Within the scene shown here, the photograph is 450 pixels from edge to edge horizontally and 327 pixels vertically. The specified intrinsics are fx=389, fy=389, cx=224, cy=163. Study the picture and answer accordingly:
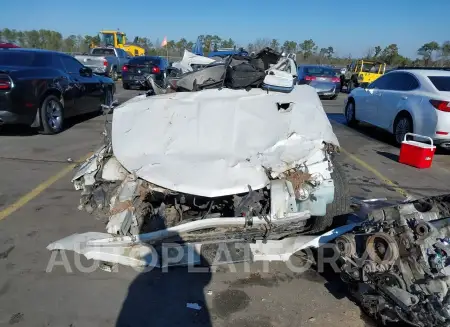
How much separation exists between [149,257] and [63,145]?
15.8ft

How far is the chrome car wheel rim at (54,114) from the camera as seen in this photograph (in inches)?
307

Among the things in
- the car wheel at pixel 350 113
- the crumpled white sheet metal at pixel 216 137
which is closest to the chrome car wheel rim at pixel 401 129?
the car wheel at pixel 350 113

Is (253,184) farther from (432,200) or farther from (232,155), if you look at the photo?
(432,200)

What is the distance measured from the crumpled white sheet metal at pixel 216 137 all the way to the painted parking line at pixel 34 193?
5.44 feet

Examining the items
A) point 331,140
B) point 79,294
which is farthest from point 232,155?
point 79,294

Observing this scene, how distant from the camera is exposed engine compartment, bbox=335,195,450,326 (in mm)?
2240

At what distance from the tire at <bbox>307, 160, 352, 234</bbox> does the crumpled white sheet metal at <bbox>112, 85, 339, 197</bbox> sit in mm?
476

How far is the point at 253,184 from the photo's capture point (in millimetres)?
3002

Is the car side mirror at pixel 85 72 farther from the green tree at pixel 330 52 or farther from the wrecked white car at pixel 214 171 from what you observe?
the green tree at pixel 330 52

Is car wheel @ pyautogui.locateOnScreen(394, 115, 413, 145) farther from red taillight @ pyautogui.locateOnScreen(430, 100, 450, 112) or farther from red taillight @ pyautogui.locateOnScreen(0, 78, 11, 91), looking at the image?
red taillight @ pyautogui.locateOnScreen(0, 78, 11, 91)

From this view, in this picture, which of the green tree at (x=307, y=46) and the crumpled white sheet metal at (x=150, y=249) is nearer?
the crumpled white sheet metal at (x=150, y=249)

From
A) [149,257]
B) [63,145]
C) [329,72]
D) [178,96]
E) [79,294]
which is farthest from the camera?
[329,72]

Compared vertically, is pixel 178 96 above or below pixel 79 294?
above

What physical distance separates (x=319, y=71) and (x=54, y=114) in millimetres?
13194
